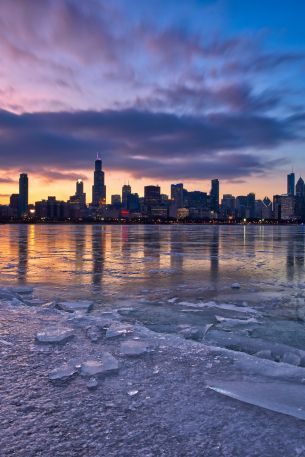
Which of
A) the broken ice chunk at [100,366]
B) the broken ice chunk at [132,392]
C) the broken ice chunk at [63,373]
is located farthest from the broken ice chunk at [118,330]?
the broken ice chunk at [132,392]

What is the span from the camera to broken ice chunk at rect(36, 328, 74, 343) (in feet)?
16.5

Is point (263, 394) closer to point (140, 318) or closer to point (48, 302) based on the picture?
point (140, 318)

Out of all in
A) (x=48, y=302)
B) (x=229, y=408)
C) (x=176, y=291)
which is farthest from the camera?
(x=176, y=291)

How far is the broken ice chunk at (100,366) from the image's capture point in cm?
391

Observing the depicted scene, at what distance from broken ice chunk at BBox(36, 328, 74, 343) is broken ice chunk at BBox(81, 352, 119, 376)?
1004 millimetres

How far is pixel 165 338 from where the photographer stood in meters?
5.20

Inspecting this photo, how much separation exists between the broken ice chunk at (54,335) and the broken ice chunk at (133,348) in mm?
904

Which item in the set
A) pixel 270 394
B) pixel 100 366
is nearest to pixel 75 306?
pixel 100 366

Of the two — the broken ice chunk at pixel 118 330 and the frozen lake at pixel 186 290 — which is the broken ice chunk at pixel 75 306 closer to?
the frozen lake at pixel 186 290

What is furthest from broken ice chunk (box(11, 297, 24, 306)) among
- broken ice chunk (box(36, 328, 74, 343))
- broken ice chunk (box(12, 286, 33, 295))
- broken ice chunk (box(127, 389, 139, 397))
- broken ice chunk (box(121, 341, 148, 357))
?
broken ice chunk (box(127, 389, 139, 397))

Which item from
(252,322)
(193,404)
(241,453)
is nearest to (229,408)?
(193,404)

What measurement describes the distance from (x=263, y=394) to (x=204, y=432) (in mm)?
977

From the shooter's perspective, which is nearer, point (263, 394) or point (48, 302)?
point (263, 394)

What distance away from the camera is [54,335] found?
17.0 ft
